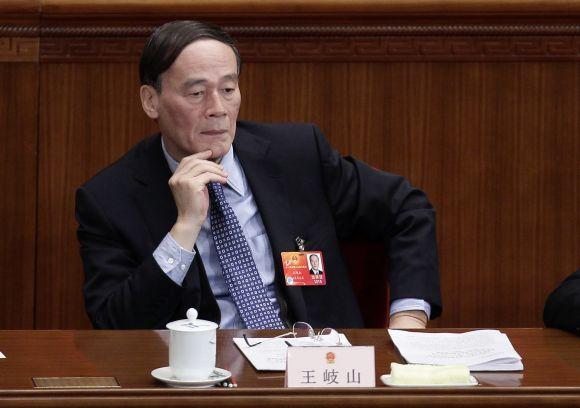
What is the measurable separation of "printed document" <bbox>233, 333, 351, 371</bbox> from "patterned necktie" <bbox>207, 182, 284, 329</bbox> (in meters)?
0.43

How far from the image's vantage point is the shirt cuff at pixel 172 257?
2.43 meters

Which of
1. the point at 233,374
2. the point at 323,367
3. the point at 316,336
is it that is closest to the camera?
the point at 323,367

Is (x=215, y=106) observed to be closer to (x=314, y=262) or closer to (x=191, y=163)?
(x=191, y=163)

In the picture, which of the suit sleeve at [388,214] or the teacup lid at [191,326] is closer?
the teacup lid at [191,326]

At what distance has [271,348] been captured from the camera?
2020 millimetres

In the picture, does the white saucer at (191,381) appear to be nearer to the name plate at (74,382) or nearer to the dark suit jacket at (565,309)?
the name plate at (74,382)

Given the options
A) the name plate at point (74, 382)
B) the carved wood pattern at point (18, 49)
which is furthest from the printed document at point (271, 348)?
the carved wood pattern at point (18, 49)

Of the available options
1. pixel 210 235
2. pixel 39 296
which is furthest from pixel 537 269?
pixel 39 296

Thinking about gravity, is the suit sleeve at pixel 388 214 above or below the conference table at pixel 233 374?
above

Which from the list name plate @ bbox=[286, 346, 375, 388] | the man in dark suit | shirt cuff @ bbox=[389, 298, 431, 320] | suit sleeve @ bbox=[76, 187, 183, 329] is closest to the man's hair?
the man in dark suit

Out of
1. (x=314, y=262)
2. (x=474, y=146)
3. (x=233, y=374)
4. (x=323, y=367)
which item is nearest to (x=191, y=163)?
(x=314, y=262)

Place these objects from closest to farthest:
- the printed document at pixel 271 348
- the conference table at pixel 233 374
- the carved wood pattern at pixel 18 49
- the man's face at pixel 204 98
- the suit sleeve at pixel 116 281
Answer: the conference table at pixel 233 374, the printed document at pixel 271 348, the suit sleeve at pixel 116 281, the man's face at pixel 204 98, the carved wood pattern at pixel 18 49

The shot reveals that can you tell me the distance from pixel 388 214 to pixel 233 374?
979mm

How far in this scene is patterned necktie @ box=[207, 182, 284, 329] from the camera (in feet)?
8.34
